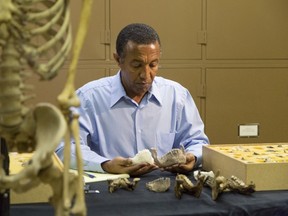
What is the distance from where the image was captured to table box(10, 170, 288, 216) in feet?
4.61

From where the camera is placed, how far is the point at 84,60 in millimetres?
3090

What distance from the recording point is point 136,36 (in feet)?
7.15

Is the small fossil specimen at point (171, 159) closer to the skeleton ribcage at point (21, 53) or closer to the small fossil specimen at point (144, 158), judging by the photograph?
the small fossil specimen at point (144, 158)

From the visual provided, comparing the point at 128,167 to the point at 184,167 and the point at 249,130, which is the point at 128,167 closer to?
the point at 184,167

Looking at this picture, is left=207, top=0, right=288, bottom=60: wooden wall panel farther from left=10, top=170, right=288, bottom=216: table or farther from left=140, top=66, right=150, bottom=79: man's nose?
left=10, top=170, right=288, bottom=216: table

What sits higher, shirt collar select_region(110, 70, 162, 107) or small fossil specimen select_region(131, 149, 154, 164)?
shirt collar select_region(110, 70, 162, 107)

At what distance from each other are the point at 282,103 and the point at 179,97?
1.21 metres

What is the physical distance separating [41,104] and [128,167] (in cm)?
101

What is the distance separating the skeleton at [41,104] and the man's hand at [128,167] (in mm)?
955

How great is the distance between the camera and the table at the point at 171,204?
4.61 ft

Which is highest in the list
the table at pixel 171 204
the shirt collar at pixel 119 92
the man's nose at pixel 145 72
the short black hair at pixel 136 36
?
the short black hair at pixel 136 36

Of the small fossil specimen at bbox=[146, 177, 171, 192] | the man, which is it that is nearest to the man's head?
the man

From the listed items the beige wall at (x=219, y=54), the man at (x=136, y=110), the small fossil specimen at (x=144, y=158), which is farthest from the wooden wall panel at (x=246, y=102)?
the small fossil specimen at (x=144, y=158)

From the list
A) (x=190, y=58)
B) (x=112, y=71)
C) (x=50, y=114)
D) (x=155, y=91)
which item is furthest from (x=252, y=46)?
(x=50, y=114)
